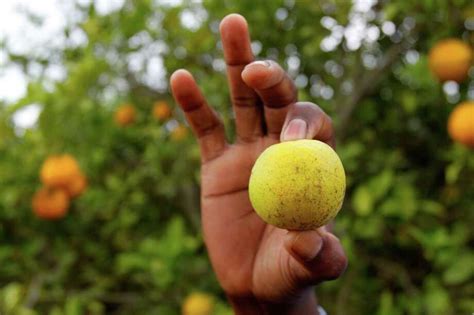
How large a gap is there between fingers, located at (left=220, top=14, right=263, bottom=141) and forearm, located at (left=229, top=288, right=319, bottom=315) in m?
0.26

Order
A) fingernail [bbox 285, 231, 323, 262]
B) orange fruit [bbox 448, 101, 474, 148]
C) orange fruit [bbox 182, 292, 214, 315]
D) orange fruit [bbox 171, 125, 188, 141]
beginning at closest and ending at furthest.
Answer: fingernail [bbox 285, 231, 323, 262]
orange fruit [bbox 448, 101, 474, 148]
orange fruit [bbox 182, 292, 214, 315]
orange fruit [bbox 171, 125, 188, 141]

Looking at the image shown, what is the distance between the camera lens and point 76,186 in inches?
78.2

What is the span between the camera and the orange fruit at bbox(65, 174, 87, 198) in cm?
196

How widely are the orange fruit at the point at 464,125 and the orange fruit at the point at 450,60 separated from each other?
11 cm

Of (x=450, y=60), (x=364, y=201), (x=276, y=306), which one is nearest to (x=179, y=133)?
(x=364, y=201)

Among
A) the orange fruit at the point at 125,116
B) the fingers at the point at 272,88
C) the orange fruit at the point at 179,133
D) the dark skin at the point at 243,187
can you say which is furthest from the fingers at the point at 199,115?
the orange fruit at the point at 125,116

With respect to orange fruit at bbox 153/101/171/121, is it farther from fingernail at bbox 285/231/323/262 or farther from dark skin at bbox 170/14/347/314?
fingernail at bbox 285/231/323/262

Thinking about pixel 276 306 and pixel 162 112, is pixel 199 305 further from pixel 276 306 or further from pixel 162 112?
pixel 276 306

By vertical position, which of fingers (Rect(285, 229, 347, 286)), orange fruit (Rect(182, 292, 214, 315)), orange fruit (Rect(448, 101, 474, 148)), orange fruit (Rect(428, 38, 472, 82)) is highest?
fingers (Rect(285, 229, 347, 286))

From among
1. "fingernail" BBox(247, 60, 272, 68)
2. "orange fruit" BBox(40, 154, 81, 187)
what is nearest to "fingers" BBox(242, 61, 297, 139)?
"fingernail" BBox(247, 60, 272, 68)

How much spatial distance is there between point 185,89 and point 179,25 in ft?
4.26

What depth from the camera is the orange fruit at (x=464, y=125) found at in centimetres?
158

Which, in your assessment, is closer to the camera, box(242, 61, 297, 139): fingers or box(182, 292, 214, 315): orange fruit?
box(242, 61, 297, 139): fingers

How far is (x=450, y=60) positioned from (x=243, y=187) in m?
0.91
